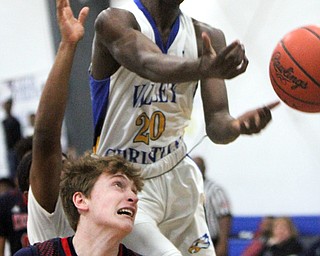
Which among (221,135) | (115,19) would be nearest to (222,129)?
(221,135)

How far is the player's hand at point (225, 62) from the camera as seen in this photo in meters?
3.15

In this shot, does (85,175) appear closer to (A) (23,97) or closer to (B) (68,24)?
(B) (68,24)

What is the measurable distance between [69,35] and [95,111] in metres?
0.45

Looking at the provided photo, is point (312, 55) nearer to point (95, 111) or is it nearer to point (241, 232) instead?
point (95, 111)

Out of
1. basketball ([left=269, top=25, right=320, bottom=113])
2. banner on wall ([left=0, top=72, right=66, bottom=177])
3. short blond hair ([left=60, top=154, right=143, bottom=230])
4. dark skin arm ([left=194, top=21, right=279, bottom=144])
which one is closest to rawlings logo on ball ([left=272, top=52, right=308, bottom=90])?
basketball ([left=269, top=25, right=320, bottom=113])

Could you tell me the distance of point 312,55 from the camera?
3.70 metres

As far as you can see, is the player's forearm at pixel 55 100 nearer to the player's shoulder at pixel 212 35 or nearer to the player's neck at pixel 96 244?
the player's neck at pixel 96 244

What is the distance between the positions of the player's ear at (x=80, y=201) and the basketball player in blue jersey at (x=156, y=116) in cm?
33

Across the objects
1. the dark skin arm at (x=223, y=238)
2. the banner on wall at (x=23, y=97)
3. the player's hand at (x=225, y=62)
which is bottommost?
the banner on wall at (x=23, y=97)

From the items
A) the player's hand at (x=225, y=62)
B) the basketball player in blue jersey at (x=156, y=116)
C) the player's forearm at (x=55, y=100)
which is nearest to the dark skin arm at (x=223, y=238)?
the basketball player in blue jersey at (x=156, y=116)

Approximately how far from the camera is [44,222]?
372 cm

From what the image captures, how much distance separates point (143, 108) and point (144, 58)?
356 millimetres

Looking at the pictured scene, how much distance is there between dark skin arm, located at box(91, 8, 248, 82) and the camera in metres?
3.18

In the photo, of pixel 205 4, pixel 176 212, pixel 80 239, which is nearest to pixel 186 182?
pixel 176 212
